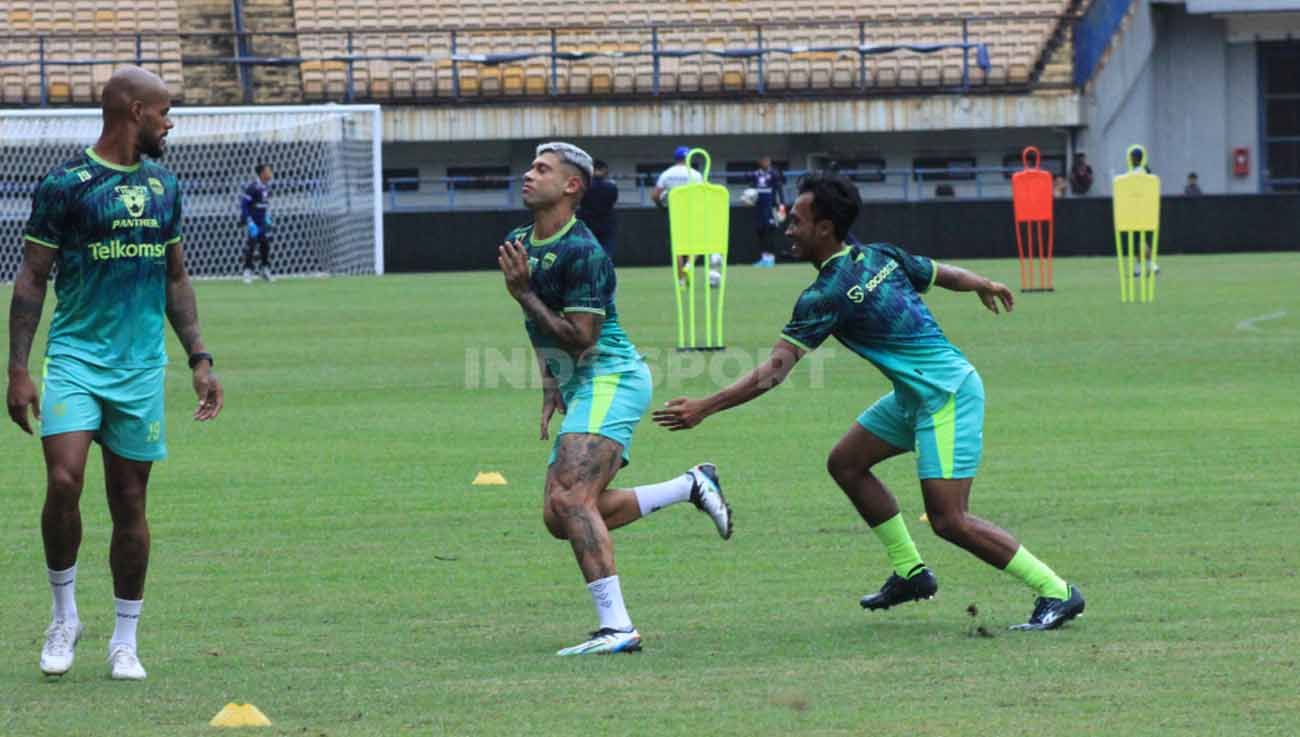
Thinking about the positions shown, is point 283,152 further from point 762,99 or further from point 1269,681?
point 1269,681

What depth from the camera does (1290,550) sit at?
9.32 m

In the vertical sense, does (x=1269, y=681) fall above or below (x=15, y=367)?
below

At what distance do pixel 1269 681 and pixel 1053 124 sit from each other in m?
40.5

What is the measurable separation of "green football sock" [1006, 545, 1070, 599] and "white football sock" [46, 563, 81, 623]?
11.0 ft

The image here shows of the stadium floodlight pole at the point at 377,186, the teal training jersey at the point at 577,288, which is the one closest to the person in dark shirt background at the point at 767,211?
the stadium floodlight pole at the point at 377,186

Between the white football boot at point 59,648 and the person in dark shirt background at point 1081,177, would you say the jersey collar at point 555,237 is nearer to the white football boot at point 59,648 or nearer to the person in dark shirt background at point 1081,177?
the white football boot at point 59,648

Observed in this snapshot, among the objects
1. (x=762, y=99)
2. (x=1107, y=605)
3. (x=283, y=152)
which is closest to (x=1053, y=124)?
(x=762, y=99)

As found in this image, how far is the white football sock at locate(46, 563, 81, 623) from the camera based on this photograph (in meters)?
7.18

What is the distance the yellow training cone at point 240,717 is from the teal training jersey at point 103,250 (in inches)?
54.6

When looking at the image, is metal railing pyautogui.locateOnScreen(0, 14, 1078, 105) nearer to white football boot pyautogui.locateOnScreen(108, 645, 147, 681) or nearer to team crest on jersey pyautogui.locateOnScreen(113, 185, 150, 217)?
team crest on jersey pyautogui.locateOnScreen(113, 185, 150, 217)

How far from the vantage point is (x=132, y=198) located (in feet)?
23.1

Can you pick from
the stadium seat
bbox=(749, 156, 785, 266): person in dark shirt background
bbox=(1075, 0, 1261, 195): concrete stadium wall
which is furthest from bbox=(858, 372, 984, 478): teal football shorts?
bbox=(1075, 0, 1261, 195): concrete stadium wall

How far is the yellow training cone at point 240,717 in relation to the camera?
20.4 feet

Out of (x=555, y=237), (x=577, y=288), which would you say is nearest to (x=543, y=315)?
(x=577, y=288)
